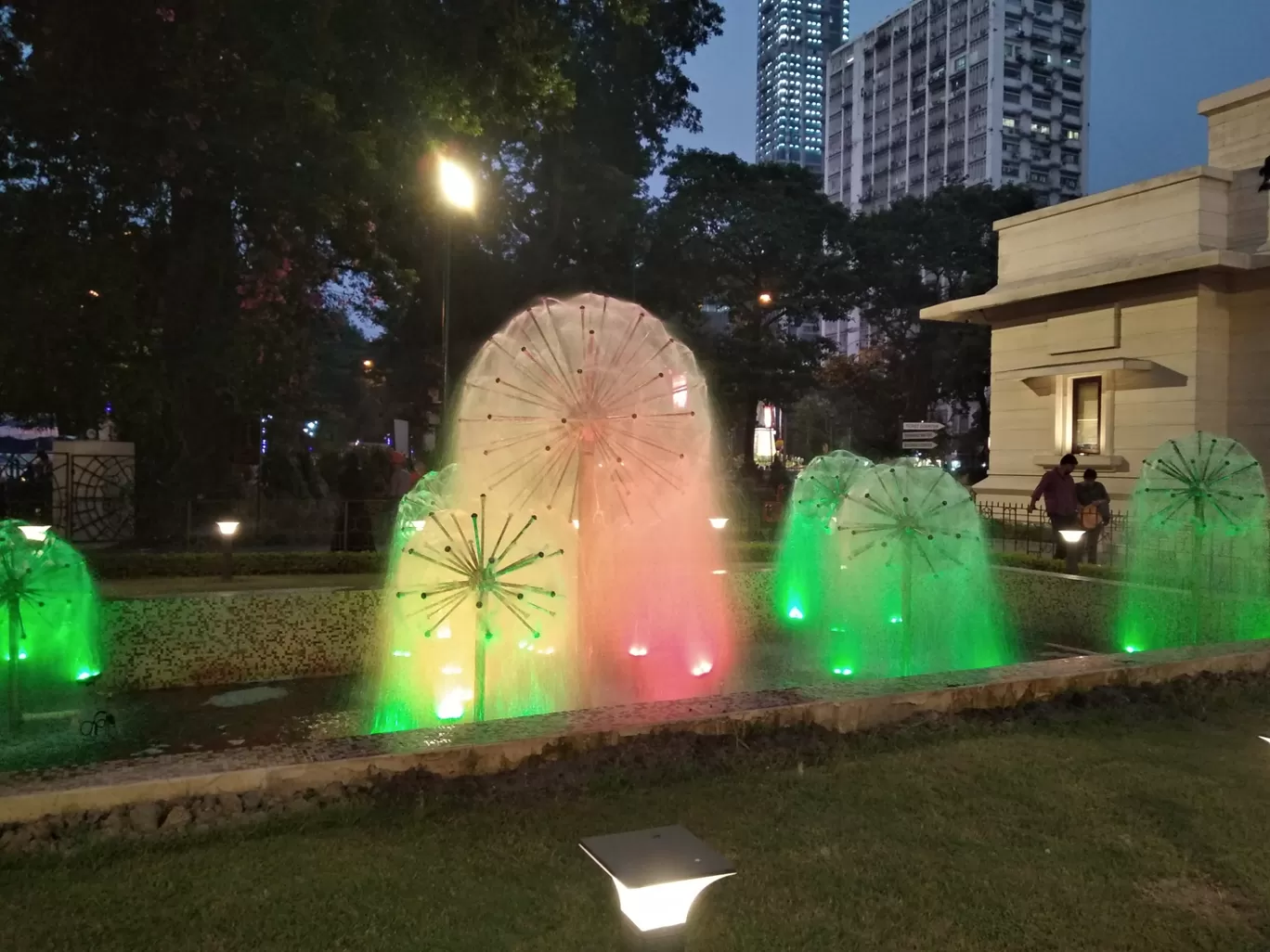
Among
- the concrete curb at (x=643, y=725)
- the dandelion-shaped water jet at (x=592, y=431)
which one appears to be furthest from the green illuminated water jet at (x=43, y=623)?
the concrete curb at (x=643, y=725)

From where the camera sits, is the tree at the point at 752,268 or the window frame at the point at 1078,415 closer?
the window frame at the point at 1078,415

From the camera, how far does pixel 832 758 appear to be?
5574 millimetres

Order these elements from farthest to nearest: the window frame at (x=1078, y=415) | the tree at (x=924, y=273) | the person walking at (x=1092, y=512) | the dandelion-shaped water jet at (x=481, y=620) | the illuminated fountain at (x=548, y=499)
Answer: the tree at (x=924, y=273) < the window frame at (x=1078, y=415) < the person walking at (x=1092, y=512) < the illuminated fountain at (x=548, y=499) < the dandelion-shaped water jet at (x=481, y=620)

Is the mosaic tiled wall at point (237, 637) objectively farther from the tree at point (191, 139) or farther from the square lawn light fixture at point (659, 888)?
the tree at point (191, 139)

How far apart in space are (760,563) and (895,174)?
126 m

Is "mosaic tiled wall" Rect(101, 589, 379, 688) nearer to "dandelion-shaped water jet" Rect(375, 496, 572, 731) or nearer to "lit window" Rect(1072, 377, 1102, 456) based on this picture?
"dandelion-shaped water jet" Rect(375, 496, 572, 731)

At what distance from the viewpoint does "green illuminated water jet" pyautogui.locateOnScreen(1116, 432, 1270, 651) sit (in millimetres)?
10719

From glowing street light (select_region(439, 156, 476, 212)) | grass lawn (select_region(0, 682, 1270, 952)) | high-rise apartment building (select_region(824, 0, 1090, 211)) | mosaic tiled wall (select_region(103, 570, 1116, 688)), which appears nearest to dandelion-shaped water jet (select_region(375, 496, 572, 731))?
mosaic tiled wall (select_region(103, 570, 1116, 688))

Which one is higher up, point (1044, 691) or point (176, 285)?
point (176, 285)

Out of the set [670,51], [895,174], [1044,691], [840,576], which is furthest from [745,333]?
[895,174]

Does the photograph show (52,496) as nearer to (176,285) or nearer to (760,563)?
(176,285)

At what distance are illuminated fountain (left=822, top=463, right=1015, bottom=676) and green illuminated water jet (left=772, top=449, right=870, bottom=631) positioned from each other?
0.89 m

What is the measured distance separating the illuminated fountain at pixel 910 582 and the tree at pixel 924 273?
2984cm

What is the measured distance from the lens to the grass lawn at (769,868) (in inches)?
143
